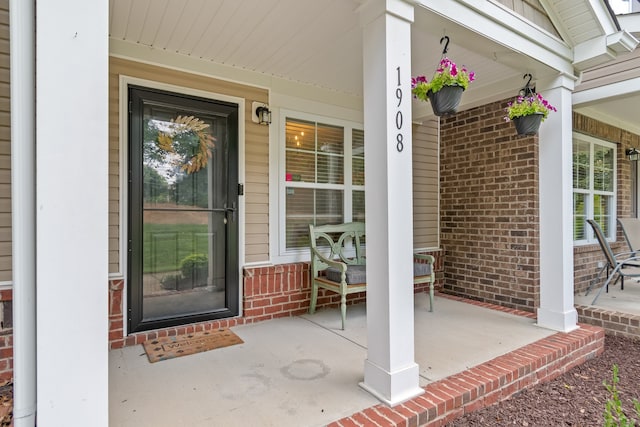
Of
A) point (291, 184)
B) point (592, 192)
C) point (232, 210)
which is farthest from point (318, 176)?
point (592, 192)

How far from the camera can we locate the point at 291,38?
108 inches

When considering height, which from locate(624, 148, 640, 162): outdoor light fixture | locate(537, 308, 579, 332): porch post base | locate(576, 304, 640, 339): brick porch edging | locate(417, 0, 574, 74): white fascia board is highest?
locate(417, 0, 574, 74): white fascia board

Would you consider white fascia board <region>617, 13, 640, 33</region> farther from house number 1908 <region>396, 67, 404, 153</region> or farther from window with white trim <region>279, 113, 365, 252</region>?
house number 1908 <region>396, 67, 404, 153</region>

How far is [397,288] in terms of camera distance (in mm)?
1937

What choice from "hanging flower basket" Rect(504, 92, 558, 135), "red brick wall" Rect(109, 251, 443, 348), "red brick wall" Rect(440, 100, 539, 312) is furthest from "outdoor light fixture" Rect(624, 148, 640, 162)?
"red brick wall" Rect(109, 251, 443, 348)

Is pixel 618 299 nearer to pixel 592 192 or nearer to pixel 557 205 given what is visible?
pixel 592 192

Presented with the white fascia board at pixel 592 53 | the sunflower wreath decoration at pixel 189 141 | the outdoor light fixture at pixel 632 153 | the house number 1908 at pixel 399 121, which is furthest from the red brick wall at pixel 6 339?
the outdoor light fixture at pixel 632 153

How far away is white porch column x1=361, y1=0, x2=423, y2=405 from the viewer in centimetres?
191

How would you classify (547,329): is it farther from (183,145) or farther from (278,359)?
(183,145)

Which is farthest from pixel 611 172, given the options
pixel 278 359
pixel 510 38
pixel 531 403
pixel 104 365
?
pixel 104 365

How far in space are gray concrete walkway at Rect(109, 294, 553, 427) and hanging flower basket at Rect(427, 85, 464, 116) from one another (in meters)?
1.72

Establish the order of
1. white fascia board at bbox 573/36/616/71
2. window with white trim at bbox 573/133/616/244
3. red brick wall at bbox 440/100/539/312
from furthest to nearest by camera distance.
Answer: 1. window with white trim at bbox 573/133/616/244
2. red brick wall at bbox 440/100/539/312
3. white fascia board at bbox 573/36/616/71

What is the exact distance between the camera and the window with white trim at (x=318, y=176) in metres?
3.63

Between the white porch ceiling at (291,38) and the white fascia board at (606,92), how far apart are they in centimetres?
73
